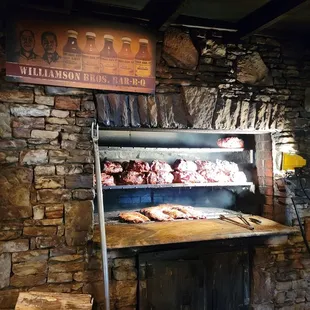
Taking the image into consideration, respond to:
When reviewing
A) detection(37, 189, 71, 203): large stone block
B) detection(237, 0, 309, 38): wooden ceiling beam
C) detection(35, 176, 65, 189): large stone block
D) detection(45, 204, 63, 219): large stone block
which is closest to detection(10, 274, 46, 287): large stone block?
detection(45, 204, 63, 219): large stone block

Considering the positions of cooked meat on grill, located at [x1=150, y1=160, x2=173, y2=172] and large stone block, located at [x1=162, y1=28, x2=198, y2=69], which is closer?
large stone block, located at [x1=162, y1=28, x2=198, y2=69]

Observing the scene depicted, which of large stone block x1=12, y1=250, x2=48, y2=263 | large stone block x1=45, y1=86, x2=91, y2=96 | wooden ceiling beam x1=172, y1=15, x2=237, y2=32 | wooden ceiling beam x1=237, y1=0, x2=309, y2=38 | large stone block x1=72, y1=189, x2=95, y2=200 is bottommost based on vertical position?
large stone block x1=12, y1=250, x2=48, y2=263

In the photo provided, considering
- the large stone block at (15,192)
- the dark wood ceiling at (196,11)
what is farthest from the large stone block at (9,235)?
the dark wood ceiling at (196,11)

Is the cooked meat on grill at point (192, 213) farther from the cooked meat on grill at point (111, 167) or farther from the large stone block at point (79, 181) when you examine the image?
the large stone block at point (79, 181)

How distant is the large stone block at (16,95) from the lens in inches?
97.7

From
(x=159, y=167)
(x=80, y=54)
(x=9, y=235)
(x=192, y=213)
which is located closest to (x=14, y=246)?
(x=9, y=235)

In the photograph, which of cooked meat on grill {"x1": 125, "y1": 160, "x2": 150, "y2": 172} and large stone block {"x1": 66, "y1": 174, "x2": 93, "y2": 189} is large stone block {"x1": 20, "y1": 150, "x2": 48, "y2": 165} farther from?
cooked meat on grill {"x1": 125, "y1": 160, "x2": 150, "y2": 172}

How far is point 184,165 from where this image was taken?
3865mm

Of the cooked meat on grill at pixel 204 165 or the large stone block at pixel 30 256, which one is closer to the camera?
the large stone block at pixel 30 256

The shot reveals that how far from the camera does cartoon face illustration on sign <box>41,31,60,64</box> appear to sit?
8.41ft

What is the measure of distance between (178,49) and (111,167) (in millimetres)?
1564

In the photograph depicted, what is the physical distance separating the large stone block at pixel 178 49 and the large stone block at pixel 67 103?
100 cm

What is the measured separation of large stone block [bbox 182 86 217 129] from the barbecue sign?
15.9 inches

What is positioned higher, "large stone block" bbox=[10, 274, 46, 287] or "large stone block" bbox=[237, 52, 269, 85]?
"large stone block" bbox=[237, 52, 269, 85]
